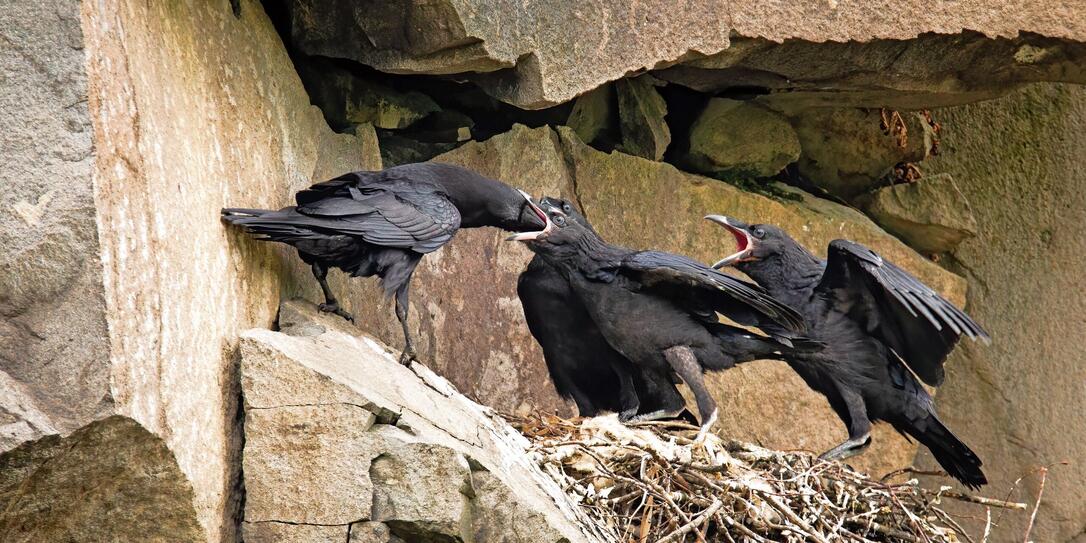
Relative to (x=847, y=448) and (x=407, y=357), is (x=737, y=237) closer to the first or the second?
(x=847, y=448)

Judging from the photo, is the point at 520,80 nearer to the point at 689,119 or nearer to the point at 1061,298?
the point at 689,119

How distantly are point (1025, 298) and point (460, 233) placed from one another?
328 cm

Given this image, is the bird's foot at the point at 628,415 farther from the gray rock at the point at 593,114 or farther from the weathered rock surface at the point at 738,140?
the weathered rock surface at the point at 738,140

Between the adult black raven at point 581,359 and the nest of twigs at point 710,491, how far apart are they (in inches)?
9.5

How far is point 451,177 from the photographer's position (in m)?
4.94

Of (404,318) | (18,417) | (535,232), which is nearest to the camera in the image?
(18,417)

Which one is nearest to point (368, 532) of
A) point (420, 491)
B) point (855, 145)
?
point (420, 491)

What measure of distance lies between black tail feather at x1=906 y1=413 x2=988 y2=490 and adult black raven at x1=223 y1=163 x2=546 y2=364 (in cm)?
251

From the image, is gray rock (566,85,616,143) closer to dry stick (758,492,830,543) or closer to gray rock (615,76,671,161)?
gray rock (615,76,671,161)

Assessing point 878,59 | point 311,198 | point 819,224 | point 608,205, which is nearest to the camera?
point 311,198

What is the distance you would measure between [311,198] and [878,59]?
280cm

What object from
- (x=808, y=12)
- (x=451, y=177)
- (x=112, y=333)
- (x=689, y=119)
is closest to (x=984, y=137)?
(x=689, y=119)

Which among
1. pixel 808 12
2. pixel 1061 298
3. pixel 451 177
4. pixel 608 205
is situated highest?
pixel 808 12

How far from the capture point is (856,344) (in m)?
5.97
